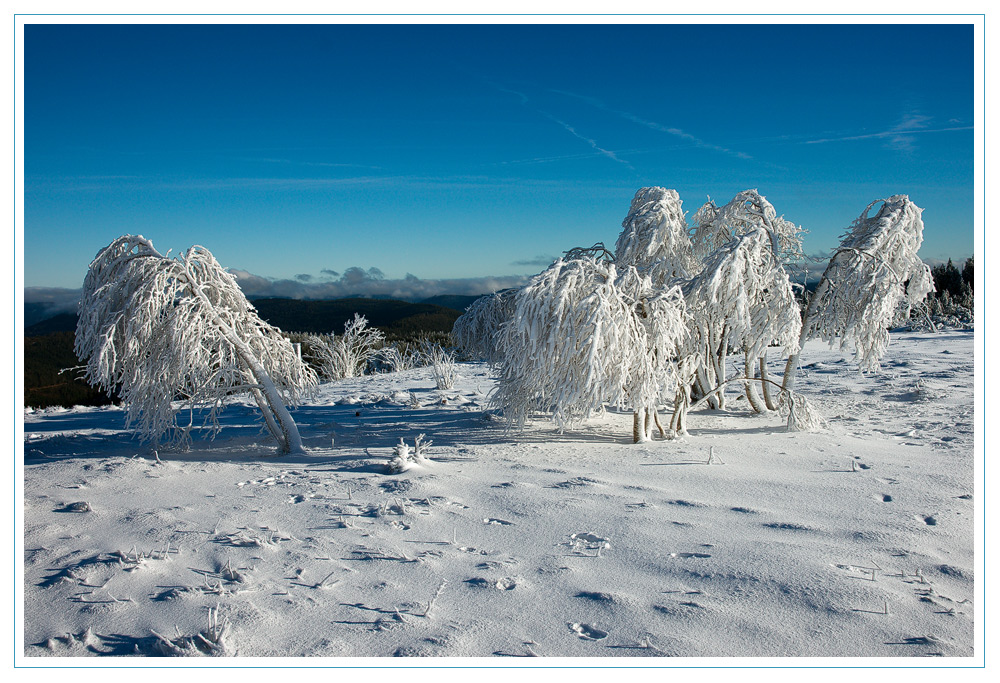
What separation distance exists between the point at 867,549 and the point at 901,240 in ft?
18.8

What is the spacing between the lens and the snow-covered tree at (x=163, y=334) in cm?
592

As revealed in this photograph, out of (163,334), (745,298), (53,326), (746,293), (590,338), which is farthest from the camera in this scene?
(53,326)

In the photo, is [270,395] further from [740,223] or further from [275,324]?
[740,223]

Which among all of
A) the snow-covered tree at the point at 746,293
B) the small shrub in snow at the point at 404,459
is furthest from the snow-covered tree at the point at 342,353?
the snow-covered tree at the point at 746,293

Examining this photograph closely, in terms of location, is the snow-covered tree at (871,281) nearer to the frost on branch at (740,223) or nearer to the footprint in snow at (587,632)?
the frost on branch at (740,223)

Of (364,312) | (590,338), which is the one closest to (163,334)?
(590,338)

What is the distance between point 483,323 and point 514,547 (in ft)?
16.2

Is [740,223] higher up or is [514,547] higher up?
[740,223]

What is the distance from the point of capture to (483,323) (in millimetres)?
8602

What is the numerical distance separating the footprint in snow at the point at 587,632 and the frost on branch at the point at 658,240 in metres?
6.26

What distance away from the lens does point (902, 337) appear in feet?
50.3

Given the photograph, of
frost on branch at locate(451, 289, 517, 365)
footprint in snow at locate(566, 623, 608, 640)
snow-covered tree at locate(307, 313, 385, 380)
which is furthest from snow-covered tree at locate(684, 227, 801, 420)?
snow-covered tree at locate(307, 313, 385, 380)
